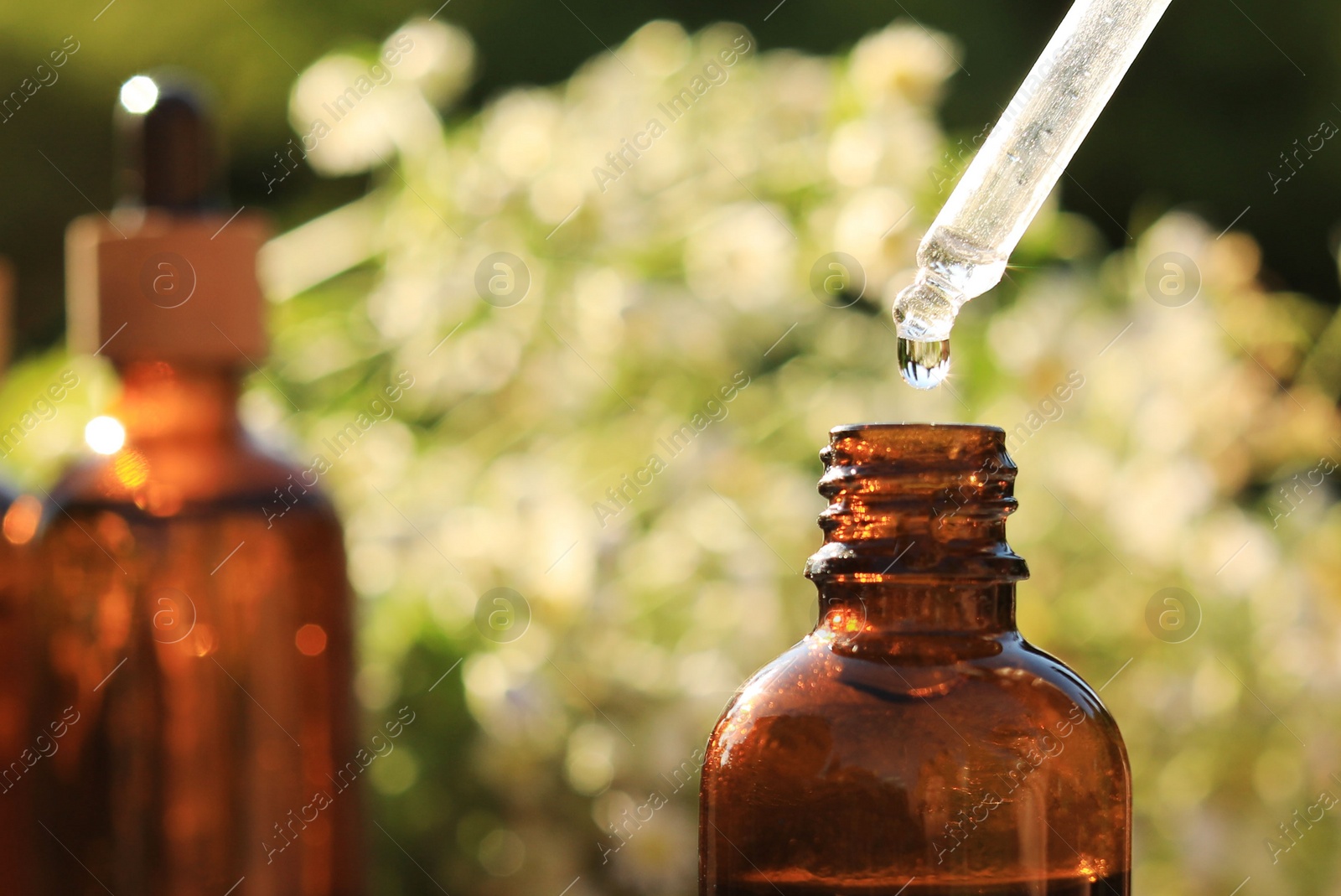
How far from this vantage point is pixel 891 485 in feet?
1.02

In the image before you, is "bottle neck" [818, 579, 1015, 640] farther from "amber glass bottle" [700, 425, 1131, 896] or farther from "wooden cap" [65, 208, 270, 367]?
"wooden cap" [65, 208, 270, 367]

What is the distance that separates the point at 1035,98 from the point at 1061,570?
49 centimetres

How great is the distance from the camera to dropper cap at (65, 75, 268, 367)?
0.54 metres


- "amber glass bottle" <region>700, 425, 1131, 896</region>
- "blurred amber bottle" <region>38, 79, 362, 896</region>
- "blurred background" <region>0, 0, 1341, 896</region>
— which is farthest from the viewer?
"blurred background" <region>0, 0, 1341, 896</region>

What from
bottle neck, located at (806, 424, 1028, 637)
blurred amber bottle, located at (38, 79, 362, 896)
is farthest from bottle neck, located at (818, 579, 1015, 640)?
blurred amber bottle, located at (38, 79, 362, 896)

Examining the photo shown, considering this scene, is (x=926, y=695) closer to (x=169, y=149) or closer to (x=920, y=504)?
(x=920, y=504)

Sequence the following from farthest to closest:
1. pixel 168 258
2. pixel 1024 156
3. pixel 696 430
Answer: pixel 696 430
pixel 168 258
pixel 1024 156

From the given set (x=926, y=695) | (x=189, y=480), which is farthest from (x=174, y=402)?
(x=926, y=695)

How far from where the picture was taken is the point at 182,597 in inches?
21.5

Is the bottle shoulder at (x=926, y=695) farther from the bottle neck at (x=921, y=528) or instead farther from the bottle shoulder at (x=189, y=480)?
the bottle shoulder at (x=189, y=480)

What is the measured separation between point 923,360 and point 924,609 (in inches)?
2.2

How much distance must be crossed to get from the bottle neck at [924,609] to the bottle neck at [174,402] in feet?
1.12

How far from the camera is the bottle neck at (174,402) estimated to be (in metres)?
0.56

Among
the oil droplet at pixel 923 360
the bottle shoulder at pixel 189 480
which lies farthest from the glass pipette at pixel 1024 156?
the bottle shoulder at pixel 189 480
